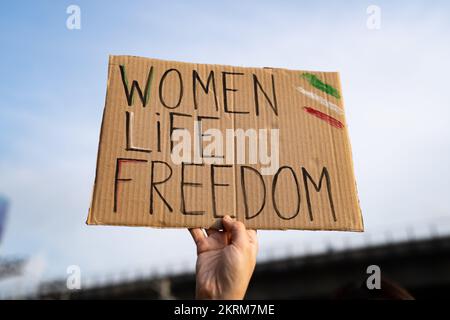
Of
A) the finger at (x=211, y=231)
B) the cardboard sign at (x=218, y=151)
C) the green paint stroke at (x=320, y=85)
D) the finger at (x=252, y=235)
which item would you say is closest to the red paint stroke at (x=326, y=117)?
the cardboard sign at (x=218, y=151)

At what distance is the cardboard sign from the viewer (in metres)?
2.40

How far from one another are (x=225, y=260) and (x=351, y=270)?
19.1 meters

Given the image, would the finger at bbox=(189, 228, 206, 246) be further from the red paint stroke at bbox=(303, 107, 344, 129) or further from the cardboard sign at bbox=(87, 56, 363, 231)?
the red paint stroke at bbox=(303, 107, 344, 129)

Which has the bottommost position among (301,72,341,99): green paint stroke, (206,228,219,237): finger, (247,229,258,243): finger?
(247,229,258,243): finger

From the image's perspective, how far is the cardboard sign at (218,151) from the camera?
2398mm

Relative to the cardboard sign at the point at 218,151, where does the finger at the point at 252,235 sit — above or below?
below

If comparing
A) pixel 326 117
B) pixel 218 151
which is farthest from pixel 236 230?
pixel 326 117

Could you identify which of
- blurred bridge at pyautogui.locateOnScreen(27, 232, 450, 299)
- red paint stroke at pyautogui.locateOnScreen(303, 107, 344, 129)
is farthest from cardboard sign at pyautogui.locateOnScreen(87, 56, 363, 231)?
blurred bridge at pyautogui.locateOnScreen(27, 232, 450, 299)

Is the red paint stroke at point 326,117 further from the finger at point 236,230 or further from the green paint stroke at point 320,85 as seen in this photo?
the finger at point 236,230

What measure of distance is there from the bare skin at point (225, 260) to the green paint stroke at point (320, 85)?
1.06 metres

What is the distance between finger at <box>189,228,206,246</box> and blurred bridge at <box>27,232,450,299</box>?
655 inches
